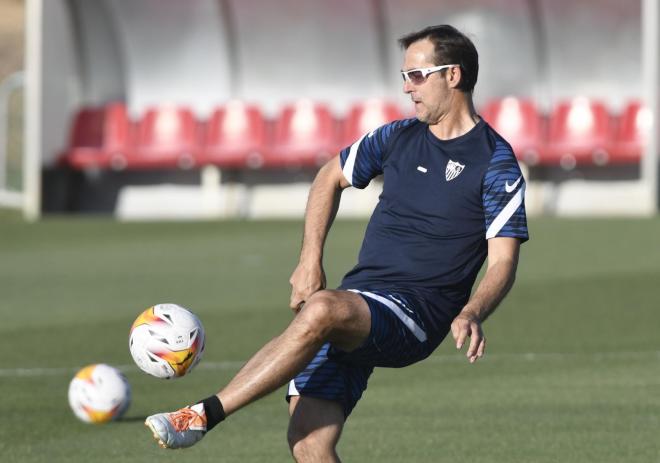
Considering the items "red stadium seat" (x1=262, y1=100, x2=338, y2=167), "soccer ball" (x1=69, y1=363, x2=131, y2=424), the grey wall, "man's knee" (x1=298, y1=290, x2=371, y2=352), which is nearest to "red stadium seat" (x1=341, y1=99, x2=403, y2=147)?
"red stadium seat" (x1=262, y1=100, x2=338, y2=167)

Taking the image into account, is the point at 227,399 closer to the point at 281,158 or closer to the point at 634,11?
the point at 281,158

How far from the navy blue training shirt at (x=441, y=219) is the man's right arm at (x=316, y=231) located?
155 mm

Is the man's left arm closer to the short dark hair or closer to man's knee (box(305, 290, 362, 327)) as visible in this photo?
man's knee (box(305, 290, 362, 327))

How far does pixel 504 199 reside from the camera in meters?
6.80

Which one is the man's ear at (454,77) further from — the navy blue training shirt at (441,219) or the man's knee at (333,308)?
the man's knee at (333,308)

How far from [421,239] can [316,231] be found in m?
0.51

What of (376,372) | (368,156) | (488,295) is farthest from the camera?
(376,372)

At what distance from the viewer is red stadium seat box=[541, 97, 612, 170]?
26031 millimetres

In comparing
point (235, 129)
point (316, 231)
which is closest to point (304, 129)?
point (235, 129)

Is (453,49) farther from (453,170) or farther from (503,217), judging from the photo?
(503,217)

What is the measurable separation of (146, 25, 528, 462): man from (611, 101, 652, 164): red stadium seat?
Answer: 1869cm

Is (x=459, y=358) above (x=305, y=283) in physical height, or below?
below

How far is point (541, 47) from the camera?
92.8 ft

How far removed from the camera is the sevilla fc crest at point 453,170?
274 inches
